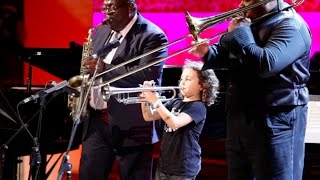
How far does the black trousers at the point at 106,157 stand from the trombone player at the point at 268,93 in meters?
0.98

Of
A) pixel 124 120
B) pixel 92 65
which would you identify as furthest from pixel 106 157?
pixel 92 65

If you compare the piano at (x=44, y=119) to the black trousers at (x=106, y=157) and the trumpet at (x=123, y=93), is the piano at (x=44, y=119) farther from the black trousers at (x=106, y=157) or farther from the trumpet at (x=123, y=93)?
the trumpet at (x=123, y=93)

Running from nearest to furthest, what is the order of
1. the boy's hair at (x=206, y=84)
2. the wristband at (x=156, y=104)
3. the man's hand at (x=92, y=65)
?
1. the man's hand at (x=92, y=65)
2. the wristband at (x=156, y=104)
3. the boy's hair at (x=206, y=84)

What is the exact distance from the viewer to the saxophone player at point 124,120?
10.8ft

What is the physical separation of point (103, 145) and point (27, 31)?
10.8ft

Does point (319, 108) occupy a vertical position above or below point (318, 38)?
below

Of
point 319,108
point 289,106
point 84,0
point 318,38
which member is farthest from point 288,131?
point 84,0

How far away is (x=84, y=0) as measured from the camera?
597 centimetres

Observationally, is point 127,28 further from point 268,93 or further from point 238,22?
point 268,93

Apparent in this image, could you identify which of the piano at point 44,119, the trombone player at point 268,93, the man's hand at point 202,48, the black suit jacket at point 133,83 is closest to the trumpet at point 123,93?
the black suit jacket at point 133,83

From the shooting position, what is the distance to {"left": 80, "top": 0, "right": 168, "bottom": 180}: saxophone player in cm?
330

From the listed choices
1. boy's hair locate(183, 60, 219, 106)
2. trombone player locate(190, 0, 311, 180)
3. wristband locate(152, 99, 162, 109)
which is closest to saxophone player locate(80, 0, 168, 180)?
wristband locate(152, 99, 162, 109)

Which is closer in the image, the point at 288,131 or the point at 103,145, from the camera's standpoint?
the point at 288,131

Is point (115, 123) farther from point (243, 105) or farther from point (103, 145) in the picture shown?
point (243, 105)
